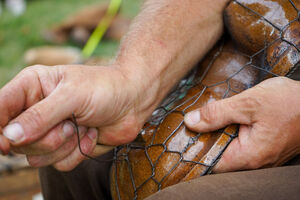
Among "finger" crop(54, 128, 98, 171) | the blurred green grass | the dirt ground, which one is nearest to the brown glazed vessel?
"finger" crop(54, 128, 98, 171)

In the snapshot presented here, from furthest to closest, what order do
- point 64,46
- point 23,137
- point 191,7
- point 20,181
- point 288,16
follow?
1. point 64,46
2. point 20,181
3. point 191,7
4. point 288,16
5. point 23,137

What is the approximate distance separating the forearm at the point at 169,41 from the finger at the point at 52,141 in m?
0.26

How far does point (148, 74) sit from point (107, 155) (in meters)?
0.34

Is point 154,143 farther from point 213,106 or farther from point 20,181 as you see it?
point 20,181

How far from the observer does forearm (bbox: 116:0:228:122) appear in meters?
1.09

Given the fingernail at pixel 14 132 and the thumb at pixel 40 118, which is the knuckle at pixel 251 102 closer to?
the thumb at pixel 40 118

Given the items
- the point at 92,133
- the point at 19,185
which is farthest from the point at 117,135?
the point at 19,185

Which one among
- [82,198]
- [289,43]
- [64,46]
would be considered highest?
[289,43]

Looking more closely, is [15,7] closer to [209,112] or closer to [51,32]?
[51,32]

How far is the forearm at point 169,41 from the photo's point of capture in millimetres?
1086

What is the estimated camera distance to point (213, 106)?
93cm

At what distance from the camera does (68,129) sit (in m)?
0.89

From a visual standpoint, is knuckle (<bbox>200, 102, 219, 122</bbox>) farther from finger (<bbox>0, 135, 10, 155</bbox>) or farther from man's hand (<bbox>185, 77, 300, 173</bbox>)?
finger (<bbox>0, 135, 10, 155</bbox>)

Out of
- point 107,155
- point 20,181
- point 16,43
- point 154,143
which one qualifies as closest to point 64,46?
point 16,43
